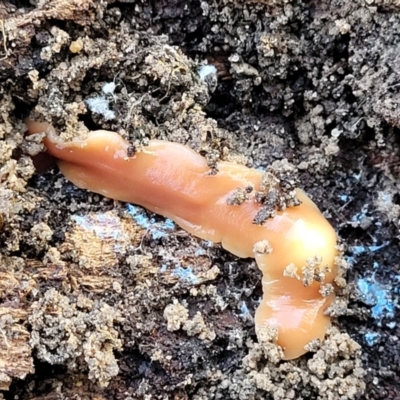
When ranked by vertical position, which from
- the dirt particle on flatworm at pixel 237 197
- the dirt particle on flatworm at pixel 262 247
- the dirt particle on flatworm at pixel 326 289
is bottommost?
Answer: the dirt particle on flatworm at pixel 326 289

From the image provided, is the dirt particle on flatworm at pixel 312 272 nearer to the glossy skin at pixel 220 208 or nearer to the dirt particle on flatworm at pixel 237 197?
the glossy skin at pixel 220 208

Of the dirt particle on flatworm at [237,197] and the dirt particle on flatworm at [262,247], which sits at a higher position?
the dirt particle on flatworm at [237,197]

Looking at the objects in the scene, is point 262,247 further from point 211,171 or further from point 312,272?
point 211,171

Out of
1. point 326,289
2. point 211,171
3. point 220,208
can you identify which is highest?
point 211,171

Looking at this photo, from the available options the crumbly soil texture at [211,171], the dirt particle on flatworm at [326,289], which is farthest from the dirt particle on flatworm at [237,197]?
the dirt particle on flatworm at [326,289]

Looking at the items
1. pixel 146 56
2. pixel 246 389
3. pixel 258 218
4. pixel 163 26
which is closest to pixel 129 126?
pixel 146 56

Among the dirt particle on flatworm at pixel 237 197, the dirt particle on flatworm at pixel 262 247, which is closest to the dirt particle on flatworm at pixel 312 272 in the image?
the dirt particle on flatworm at pixel 262 247

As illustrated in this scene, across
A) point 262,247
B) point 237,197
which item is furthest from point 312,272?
point 237,197

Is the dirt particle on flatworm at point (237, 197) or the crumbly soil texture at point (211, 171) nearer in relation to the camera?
the crumbly soil texture at point (211, 171)
